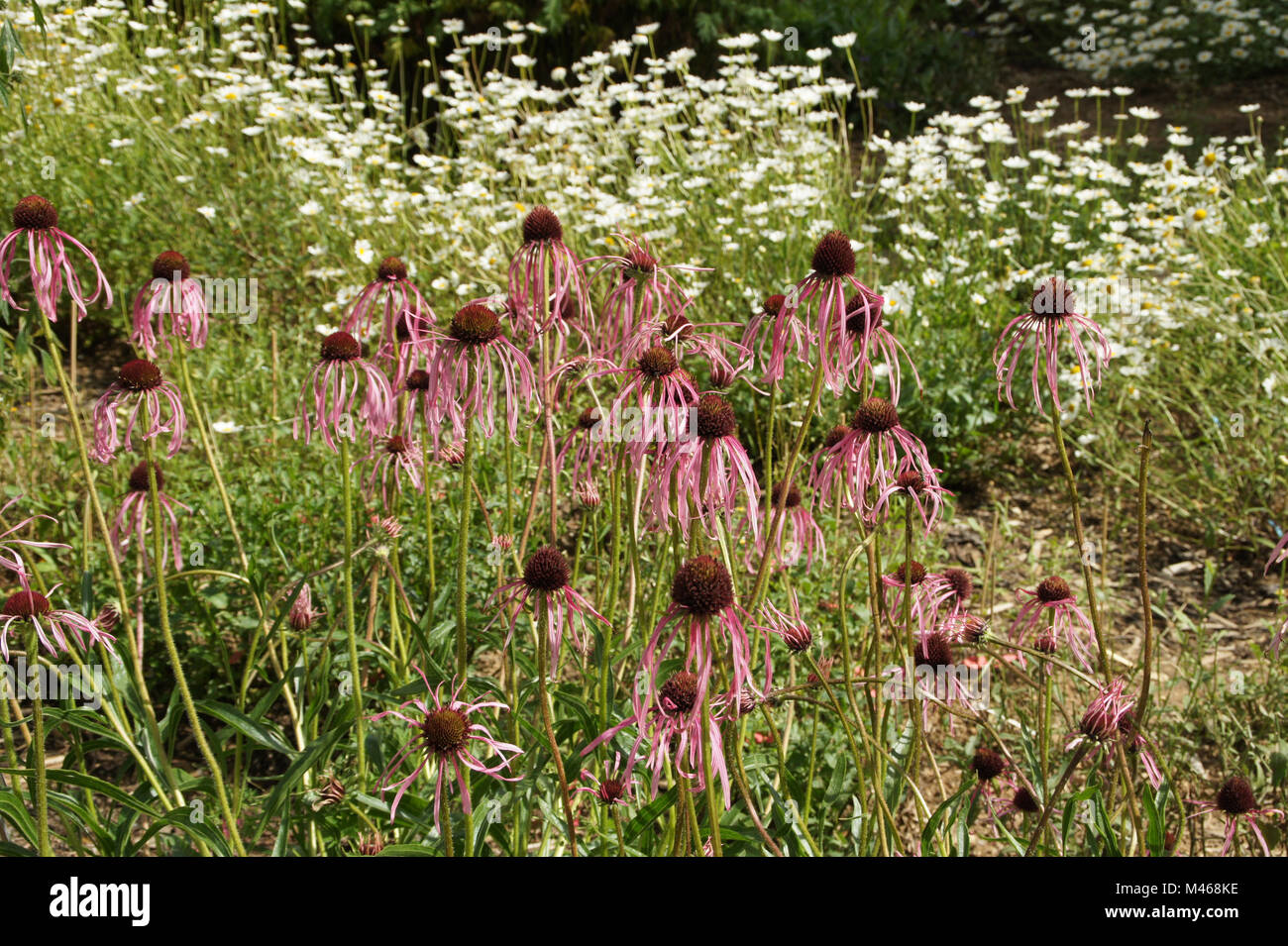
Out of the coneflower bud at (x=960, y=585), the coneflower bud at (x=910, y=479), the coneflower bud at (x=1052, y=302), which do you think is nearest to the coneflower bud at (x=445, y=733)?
the coneflower bud at (x=910, y=479)

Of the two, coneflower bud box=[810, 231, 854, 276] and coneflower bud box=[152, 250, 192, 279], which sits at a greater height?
coneflower bud box=[810, 231, 854, 276]

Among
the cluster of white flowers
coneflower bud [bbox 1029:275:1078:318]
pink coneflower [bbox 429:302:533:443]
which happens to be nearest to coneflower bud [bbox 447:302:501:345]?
pink coneflower [bbox 429:302:533:443]

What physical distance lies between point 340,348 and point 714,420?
2.20 ft

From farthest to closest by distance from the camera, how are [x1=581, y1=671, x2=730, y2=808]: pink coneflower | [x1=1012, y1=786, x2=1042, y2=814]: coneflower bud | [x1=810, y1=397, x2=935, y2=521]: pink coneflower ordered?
1. [x1=1012, y1=786, x2=1042, y2=814]: coneflower bud
2. [x1=810, y1=397, x2=935, y2=521]: pink coneflower
3. [x1=581, y1=671, x2=730, y2=808]: pink coneflower

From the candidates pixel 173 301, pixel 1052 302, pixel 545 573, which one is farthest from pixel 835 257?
pixel 173 301

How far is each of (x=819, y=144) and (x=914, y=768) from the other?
12.4 feet

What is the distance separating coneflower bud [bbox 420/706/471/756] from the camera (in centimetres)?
150

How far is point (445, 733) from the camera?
1495 mm

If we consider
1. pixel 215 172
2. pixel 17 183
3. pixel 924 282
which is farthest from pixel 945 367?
pixel 17 183

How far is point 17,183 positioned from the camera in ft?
15.3

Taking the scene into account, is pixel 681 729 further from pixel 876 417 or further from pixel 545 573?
pixel 876 417

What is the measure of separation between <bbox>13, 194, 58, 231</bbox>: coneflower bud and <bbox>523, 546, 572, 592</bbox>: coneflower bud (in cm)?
94

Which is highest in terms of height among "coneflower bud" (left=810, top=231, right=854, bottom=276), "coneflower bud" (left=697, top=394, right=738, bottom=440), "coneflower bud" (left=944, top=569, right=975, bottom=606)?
"coneflower bud" (left=810, top=231, right=854, bottom=276)

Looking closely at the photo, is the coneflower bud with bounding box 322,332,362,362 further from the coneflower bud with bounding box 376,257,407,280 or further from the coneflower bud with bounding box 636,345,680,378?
the coneflower bud with bounding box 636,345,680,378
